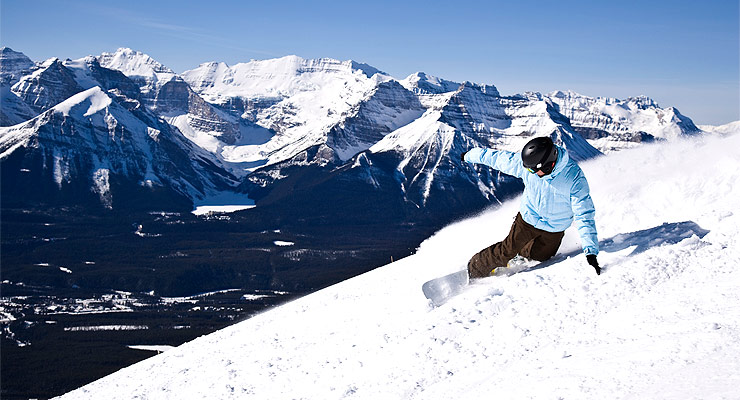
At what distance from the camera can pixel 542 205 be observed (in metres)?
11.9

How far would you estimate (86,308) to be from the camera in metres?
169

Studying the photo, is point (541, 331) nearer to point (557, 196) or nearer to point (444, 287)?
point (557, 196)

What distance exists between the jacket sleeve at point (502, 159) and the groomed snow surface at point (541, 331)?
2.40m

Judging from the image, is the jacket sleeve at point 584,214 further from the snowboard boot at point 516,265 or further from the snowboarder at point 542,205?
the snowboard boot at point 516,265

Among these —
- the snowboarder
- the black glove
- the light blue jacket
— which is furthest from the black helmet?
the black glove

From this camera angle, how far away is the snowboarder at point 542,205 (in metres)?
10.8

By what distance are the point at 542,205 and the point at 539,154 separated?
69.2 inches

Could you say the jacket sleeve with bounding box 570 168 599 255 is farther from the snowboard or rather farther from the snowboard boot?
the snowboard

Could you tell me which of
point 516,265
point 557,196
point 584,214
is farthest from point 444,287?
point 584,214

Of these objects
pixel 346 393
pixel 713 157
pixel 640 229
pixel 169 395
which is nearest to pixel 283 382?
pixel 346 393

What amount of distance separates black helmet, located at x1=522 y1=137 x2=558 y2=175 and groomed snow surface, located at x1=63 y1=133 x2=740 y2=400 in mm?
2694

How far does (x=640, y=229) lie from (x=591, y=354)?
729cm

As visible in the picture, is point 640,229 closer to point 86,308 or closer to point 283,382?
point 283,382

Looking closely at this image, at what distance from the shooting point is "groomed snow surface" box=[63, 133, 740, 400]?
8195 millimetres
